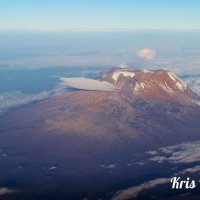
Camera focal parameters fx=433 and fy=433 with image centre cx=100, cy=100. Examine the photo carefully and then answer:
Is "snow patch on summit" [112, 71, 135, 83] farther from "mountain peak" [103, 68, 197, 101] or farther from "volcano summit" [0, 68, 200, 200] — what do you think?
"volcano summit" [0, 68, 200, 200]

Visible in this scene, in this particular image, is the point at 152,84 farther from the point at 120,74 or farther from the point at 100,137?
the point at 100,137

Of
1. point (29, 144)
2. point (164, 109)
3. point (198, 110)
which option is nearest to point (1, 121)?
point (29, 144)

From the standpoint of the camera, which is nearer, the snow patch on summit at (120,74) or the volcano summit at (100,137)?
the volcano summit at (100,137)

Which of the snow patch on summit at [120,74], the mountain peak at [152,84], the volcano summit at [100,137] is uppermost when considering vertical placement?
the snow patch on summit at [120,74]

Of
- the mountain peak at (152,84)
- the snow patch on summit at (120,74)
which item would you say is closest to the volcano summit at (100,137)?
the mountain peak at (152,84)

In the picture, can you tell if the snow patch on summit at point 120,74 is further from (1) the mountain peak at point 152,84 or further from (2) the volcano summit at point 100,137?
(2) the volcano summit at point 100,137

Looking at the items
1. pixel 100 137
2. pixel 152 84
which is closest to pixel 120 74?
pixel 152 84

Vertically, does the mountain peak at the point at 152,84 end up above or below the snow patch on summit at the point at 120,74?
below

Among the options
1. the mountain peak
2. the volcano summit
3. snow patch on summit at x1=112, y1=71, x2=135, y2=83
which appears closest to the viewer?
the volcano summit

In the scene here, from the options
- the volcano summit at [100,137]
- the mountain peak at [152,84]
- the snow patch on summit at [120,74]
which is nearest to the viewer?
the volcano summit at [100,137]

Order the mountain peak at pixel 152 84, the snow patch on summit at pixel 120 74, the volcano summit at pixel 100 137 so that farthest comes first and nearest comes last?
1. the snow patch on summit at pixel 120 74
2. the mountain peak at pixel 152 84
3. the volcano summit at pixel 100 137

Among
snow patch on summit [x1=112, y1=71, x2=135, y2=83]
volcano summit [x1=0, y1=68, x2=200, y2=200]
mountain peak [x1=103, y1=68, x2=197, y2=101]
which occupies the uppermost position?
snow patch on summit [x1=112, y1=71, x2=135, y2=83]

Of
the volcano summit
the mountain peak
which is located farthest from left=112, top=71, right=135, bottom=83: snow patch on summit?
the volcano summit
